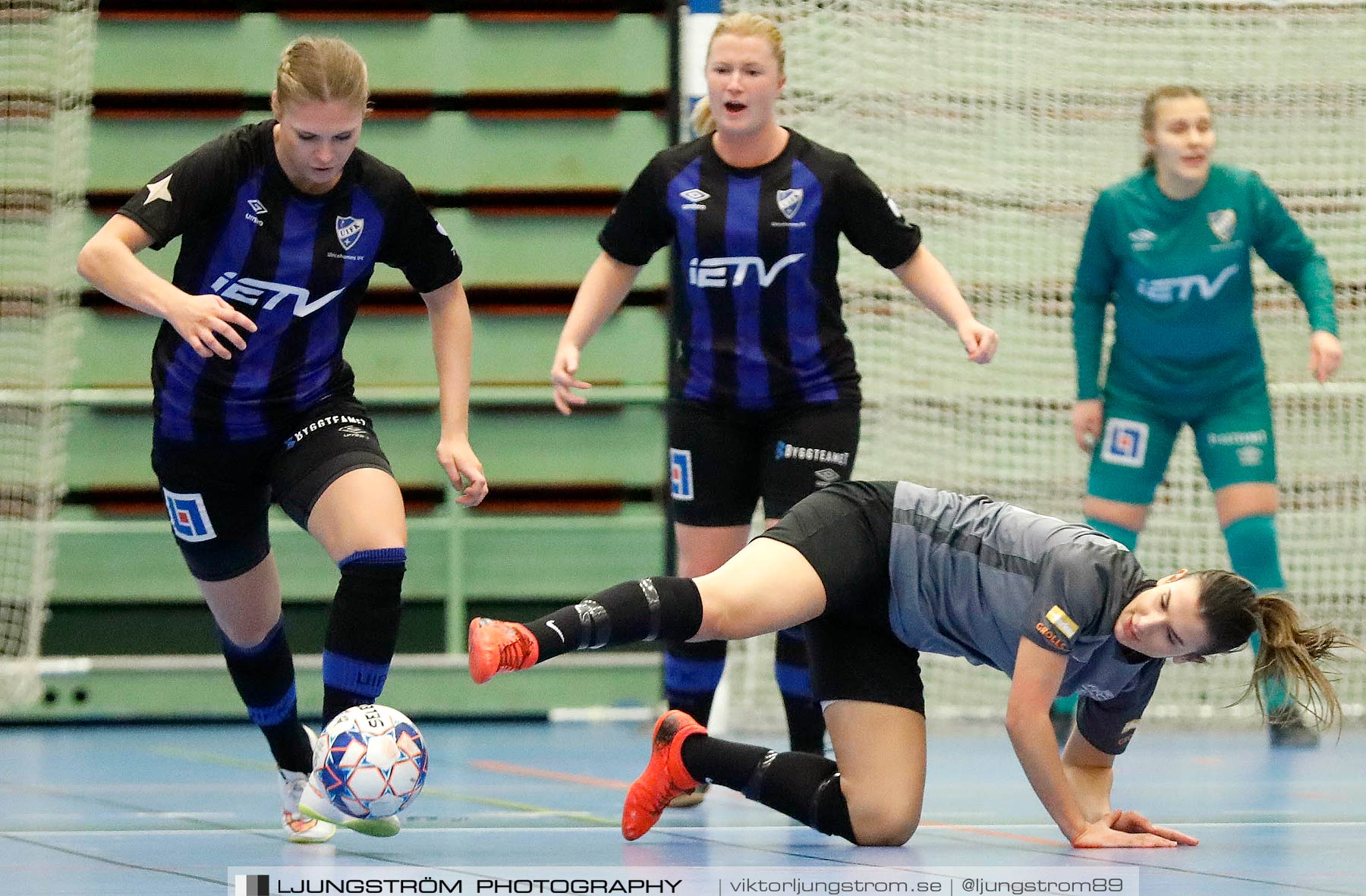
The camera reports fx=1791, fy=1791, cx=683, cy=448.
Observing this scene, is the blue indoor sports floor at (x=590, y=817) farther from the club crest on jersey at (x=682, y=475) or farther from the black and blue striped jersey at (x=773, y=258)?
the black and blue striped jersey at (x=773, y=258)

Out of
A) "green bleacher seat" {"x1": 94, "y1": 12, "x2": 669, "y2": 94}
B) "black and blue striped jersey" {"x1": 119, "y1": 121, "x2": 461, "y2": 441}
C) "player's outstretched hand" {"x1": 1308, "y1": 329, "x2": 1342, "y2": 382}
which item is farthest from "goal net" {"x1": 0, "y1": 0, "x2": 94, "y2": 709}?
"player's outstretched hand" {"x1": 1308, "y1": 329, "x2": 1342, "y2": 382}

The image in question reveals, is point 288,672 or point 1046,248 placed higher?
point 1046,248

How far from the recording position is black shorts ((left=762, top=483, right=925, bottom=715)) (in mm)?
3758

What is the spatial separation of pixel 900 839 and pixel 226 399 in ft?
5.76

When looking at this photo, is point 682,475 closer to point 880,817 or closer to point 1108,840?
point 880,817

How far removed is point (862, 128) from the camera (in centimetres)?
730

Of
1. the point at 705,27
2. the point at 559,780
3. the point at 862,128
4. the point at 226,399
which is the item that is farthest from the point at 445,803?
the point at 862,128

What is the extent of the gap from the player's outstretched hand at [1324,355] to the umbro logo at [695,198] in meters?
2.18

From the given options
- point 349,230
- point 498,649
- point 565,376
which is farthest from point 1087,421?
point 498,649

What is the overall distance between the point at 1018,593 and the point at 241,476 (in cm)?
174

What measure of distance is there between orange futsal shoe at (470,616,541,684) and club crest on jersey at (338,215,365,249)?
1054 mm

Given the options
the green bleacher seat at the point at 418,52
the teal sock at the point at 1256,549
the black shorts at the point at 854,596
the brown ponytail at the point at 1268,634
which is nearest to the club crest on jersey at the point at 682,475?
the black shorts at the point at 854,596

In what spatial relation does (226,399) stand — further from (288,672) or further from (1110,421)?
(1110,421)

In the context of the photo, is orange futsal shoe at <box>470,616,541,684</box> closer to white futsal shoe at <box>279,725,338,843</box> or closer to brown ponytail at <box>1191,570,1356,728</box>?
white futsal shoe at <box>279,725,338,843</box>
